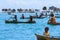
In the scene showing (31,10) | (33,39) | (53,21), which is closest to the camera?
(33,39)

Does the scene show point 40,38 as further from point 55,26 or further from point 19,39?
point 55,26

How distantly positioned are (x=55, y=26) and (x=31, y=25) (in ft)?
23.1

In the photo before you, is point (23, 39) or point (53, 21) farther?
point (53, 21)

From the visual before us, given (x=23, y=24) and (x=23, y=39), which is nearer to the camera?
(x=23, y=39)

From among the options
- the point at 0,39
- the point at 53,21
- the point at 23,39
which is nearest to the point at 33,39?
the point at 23,39

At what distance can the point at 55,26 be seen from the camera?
43.7m

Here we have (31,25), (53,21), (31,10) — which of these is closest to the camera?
(53,21)

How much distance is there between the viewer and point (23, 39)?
92.3 feet

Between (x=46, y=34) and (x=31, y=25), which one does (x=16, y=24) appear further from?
(x=46, y=34)

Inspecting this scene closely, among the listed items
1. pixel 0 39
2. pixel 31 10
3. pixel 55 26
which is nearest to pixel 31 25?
pixel 55 26

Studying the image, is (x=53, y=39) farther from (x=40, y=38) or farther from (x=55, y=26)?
(x=55, y=26)

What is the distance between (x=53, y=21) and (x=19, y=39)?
14.4 m

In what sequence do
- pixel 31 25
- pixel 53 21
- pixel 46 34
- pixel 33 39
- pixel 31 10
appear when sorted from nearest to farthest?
pixel 46 34
pixel 33 39
pixel 53 21
pixel 31 25
pixel 31 10

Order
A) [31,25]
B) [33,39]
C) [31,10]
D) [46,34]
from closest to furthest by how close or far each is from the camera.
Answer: [46,34], [33,39], [31,25], [31,10]
